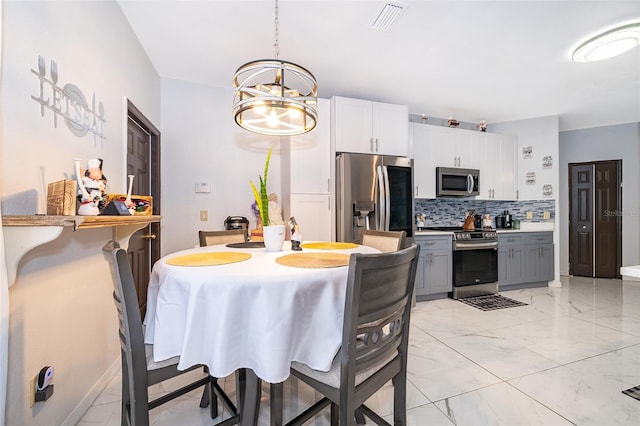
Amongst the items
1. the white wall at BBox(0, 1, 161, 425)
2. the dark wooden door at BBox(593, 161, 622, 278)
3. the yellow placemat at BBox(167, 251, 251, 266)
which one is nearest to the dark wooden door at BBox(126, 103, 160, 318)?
the white wall at BBox(0, 1, 161, 425)

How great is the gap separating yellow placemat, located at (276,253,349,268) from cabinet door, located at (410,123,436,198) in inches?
111

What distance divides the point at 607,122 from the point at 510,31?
4.03 meters

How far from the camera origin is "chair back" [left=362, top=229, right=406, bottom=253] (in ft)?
6.56

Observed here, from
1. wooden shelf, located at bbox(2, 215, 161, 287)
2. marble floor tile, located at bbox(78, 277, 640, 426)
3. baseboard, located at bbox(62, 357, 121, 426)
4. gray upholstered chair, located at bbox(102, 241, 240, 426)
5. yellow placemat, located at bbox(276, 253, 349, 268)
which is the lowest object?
marble floor tile, located at bbox(78, 277, 640, 426)

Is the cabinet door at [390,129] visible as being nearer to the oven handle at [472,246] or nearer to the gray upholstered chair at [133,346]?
the oven handle at [472,246]

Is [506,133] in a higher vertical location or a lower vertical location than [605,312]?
higher

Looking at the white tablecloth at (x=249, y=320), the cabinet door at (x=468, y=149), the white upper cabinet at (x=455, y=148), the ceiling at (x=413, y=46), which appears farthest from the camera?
the cabinet door at (x=468, y=149)

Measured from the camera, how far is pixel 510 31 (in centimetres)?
239

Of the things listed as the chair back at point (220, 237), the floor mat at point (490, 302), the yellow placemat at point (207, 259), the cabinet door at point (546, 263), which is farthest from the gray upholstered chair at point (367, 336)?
the cabinet door at point (546, 263)

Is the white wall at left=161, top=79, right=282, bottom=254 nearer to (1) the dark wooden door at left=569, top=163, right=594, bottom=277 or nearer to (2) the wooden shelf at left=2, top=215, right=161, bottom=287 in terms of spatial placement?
(2) the wooden shelf at left=2, top=215, right=161, bottom=287

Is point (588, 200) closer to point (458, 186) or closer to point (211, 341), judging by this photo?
point (458, 186)

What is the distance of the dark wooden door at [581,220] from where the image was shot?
5059 mm

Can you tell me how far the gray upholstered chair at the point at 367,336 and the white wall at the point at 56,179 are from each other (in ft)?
3.51

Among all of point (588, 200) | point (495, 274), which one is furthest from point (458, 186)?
point (588, 200)
